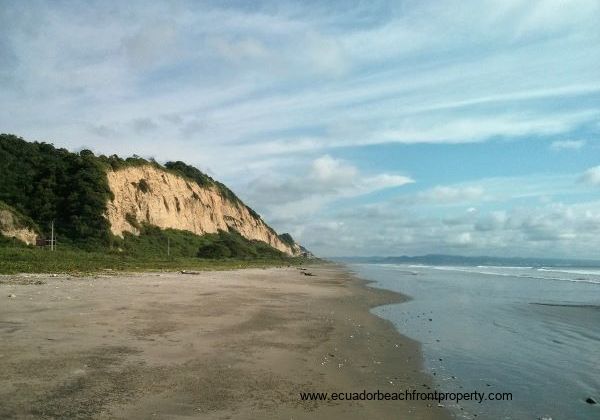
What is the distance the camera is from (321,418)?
667cm

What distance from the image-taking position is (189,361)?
9.20 metres

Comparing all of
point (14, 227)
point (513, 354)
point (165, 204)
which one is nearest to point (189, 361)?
point (513, 354)

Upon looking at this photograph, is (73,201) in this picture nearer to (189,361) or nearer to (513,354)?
(189,361)

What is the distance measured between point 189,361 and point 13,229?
50.3m

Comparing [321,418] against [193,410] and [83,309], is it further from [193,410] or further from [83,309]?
[83,309]

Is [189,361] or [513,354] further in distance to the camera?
[513,354]

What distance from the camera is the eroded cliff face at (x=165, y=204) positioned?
221ft

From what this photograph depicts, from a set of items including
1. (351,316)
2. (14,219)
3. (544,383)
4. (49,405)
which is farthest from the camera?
(14,219)

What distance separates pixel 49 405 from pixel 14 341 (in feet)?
13.5

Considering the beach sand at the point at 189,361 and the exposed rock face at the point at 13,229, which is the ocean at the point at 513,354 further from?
the exposed rock face at the point at 13,229

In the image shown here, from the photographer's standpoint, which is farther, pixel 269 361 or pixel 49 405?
pixel 269 361

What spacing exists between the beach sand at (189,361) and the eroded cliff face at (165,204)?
5127cm

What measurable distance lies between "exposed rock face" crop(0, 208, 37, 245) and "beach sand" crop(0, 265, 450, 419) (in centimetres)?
3854

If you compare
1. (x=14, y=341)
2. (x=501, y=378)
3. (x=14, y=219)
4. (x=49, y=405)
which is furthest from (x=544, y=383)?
(x=14, y=219)
